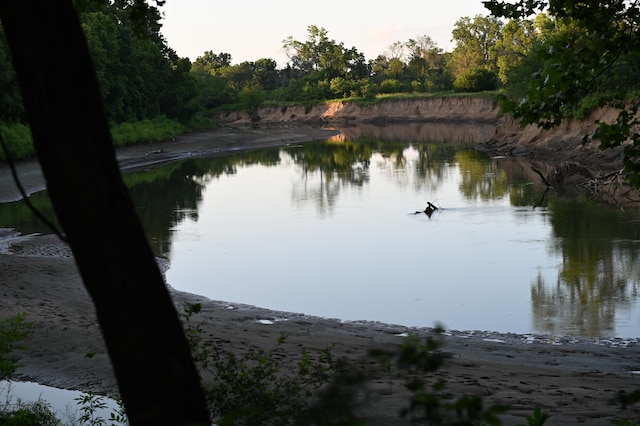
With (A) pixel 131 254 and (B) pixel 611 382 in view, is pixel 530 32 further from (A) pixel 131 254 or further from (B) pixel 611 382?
(A) pixel 131 254

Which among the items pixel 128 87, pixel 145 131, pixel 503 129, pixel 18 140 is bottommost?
pixel 503 129

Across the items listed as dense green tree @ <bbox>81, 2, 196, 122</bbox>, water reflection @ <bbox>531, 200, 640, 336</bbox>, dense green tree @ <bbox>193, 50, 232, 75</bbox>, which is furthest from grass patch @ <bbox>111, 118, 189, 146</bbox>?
dense green tree @ <bbox>193, 50, 232, 75</bbox>

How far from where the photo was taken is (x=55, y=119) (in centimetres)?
297

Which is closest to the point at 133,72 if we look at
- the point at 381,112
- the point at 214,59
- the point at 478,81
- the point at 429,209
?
the point at 381,112

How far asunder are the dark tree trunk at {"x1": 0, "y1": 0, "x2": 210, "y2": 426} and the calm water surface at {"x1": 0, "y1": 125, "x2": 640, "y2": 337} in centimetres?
1106

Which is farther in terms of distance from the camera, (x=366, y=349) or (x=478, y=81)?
Answer: (x=478, y=81)

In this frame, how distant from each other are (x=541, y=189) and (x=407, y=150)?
76.8 feet

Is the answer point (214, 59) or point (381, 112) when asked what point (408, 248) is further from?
point (214, 59)

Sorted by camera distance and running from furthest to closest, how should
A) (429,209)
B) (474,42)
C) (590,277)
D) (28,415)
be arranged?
1. (474,42)
2. (429,209)
3. (590,277)
4. (28,415)

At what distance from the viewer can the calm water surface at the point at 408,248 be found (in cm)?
1499

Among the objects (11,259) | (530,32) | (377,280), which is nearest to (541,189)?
(377,280)

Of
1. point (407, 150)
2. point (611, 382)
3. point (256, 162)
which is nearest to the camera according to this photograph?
point (611, 382)

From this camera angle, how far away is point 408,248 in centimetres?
2067

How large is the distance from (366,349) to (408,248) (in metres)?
10.2
